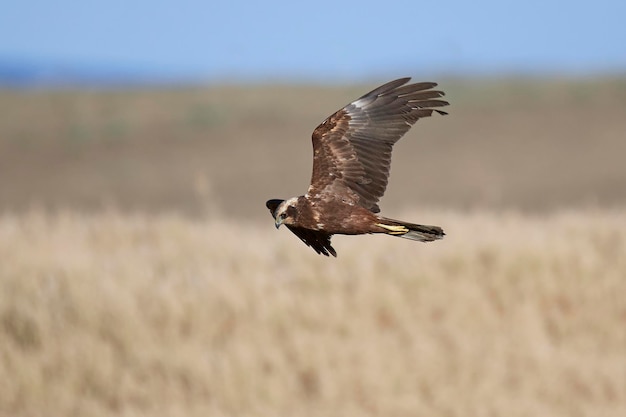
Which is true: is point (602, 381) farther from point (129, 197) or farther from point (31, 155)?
point (31, 155)

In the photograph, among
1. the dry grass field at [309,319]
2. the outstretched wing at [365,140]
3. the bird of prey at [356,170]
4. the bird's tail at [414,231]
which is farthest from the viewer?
the dry grass field at [309,319]

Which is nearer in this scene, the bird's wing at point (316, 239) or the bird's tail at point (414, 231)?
the bird's tail at point (414, 231)

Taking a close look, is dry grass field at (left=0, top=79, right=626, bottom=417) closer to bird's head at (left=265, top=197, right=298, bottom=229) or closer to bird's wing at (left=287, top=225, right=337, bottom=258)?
bird's wing at (left=287, top=225, right=337, bottom=258)

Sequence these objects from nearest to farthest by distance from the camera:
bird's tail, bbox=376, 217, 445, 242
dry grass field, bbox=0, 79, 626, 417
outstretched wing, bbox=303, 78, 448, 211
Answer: bird's tail, bbox=376, 217, 445, 242 < outstretched wing, bbox=303, 78, 448, 211 < dry grass field, bbox=0, 79, 626, 417

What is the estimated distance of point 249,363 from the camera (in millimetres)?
11133

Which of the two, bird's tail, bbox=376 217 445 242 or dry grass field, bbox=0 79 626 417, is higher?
bird's tail, bbox=376 217 445 242

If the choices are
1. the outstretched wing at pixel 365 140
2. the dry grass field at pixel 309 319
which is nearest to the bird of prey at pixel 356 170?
the outstretched wing at pixel 365 140

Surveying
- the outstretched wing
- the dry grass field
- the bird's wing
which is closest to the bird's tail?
the outstretched wing

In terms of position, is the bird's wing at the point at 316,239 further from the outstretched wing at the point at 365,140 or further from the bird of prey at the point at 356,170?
the outstretched wing at the point at 365,140

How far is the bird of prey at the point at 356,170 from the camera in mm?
6238

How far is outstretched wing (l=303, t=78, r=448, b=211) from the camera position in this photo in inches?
260

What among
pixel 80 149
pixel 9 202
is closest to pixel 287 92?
pixel 80 149

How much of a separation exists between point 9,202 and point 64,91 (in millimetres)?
21637

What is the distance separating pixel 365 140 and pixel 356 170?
0.25 meters
